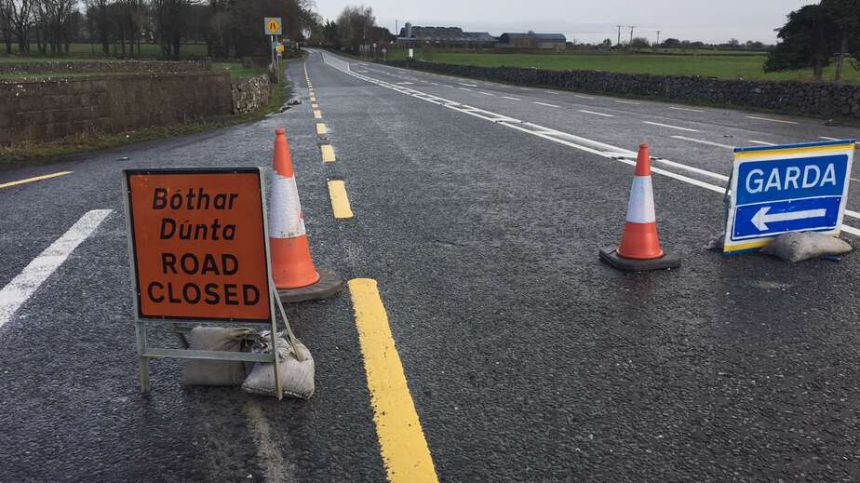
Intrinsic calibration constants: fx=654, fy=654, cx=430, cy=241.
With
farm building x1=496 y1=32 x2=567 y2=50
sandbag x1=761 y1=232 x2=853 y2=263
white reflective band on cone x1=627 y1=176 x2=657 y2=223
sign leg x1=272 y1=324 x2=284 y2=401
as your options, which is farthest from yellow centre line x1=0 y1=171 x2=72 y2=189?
farm building x1=496 y1=32 x2=567 y2=50

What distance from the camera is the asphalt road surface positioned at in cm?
241

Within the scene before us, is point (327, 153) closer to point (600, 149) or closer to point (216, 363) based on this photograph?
point (600, 149)

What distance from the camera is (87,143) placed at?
1103 centimetres

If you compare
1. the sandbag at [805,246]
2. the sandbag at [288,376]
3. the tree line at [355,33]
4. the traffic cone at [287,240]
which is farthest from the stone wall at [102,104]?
the tree line at [355,33]

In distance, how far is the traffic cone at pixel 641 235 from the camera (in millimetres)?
4625

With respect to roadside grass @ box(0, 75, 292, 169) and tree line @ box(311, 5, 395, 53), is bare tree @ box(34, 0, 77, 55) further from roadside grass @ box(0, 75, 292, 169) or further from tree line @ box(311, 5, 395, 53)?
roadside grass @ box(0, 75, 292, 169)

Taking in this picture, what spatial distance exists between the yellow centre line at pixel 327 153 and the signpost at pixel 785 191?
5.89 m

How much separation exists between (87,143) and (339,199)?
257 inches

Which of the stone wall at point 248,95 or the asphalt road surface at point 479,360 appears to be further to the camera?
the stone wall at point 248,95

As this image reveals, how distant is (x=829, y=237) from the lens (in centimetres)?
489

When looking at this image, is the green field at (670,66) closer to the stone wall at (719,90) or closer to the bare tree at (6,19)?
the stone wall at (719,90)

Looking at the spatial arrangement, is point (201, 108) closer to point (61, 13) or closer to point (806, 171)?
point (806, 171)

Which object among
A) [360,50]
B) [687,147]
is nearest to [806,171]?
[687,147]

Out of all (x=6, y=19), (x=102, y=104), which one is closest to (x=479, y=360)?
(x=102, y=104)
